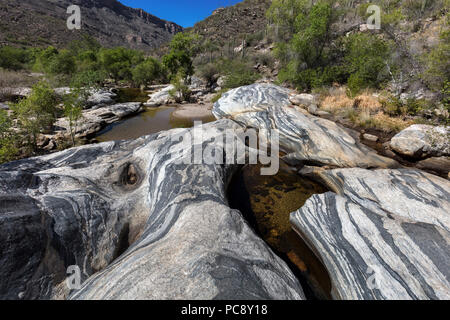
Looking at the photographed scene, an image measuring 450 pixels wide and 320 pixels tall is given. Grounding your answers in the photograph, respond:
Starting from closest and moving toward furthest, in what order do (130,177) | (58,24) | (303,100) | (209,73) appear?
(130,177), (303,100), (209,73), (58,24)

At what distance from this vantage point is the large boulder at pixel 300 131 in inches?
244

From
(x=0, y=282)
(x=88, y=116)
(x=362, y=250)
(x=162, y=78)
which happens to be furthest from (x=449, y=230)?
(x=162, y=78)

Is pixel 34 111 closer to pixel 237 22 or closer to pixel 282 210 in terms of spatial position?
pixel 282 210

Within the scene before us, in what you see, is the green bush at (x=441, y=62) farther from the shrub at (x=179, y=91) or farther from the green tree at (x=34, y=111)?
the shrub at (x=179, y=91)

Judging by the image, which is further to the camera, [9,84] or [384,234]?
[9,84]

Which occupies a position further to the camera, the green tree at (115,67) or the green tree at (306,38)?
the green tree at (115,67)

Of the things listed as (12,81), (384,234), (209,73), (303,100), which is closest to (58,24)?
(12,81)

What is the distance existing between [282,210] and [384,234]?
2340 mm

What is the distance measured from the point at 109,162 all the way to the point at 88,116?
31.1 ft

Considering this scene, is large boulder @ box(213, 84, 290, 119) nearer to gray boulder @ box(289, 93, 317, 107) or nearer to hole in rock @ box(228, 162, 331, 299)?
gray boulder @ box(289, 93, 317, 107)

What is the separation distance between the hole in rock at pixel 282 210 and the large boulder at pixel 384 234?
0.27 meters

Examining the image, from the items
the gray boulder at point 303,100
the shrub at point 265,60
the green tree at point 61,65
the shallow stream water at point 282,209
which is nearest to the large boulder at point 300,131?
the gray boulder at point 303,100

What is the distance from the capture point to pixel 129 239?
3.79 meters

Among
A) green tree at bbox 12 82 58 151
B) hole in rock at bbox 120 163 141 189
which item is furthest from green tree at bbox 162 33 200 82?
hole in rock at bbox 120 163 141 189
